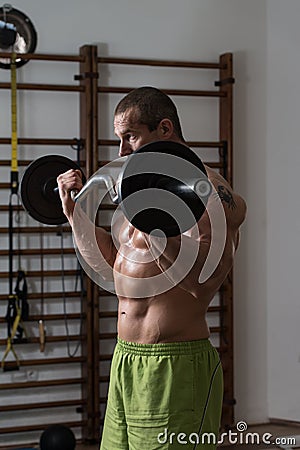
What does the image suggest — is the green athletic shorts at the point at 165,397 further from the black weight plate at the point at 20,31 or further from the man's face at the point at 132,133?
the black weight plate at the point at 20,31

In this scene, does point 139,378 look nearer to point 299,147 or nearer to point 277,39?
point 299,147

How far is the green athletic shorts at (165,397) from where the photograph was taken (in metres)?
2.08

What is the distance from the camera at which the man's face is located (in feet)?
6.89

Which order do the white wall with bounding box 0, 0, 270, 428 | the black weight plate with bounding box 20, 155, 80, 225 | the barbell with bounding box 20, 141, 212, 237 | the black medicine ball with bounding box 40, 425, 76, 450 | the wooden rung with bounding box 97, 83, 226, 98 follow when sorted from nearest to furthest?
the barbell with bounding box 20, 141, 212, 237
the black weight plate with bounding box 20, 155, 80, 225
the black medicine ball with bounding box 40, 425, 76, 450
the wooden rung with bounding box 97, 83, 226, 98
the white wall with bounding box 0, 0, 270, 428

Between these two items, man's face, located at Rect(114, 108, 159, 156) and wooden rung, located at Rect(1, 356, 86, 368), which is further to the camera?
wooden rung, located at Rect(1, 356, 86, 368)

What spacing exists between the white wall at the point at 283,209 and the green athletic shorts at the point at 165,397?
2178 millimetres

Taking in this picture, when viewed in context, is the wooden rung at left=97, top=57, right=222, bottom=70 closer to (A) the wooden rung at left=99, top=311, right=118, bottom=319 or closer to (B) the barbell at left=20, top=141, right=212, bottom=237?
(A) the wooden rung at left=99, top=311, right=118, bottom=319

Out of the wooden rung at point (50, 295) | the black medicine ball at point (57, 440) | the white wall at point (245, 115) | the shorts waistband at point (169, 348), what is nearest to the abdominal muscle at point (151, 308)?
the shorts waistband at point (169, 348)

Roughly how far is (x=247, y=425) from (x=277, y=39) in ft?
7.43

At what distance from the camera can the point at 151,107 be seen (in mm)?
2117

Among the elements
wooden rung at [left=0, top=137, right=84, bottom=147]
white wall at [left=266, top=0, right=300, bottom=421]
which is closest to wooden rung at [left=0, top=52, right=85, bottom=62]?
→ wooden rung at [left=0, top=137, right=84, bottom=147]

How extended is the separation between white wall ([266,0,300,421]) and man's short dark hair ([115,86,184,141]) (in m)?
2.23

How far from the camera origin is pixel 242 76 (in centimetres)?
430

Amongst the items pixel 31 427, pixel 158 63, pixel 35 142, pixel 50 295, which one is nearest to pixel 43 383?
pixel 31 427
